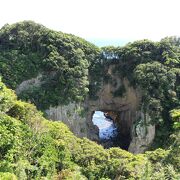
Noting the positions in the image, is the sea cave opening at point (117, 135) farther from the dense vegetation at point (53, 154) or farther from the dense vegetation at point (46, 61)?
the dense vegetation at point (53, 154)

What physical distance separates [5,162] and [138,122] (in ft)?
72.2

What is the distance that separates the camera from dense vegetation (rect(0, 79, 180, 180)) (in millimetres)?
27747

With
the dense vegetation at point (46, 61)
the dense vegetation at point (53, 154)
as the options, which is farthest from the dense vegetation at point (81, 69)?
the dense vegetation at point (53, 154)

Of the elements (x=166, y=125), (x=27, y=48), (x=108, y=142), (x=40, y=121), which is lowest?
(x=108, y=142)

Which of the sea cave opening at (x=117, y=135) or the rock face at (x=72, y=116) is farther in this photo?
the sea cave opening at (x=117, y=135)

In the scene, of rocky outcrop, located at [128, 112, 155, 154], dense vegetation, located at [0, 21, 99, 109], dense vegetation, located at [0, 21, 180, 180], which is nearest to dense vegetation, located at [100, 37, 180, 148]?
dense vegetation, located at [0, 21, 180, 180]

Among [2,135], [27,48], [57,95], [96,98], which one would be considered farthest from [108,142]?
[2,135]

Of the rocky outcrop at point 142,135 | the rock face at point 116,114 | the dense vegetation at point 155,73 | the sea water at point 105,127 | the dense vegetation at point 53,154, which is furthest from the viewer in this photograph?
the sea water at point 105,127

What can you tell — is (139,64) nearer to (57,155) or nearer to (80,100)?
(80,100)

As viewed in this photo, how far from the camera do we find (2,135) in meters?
27.4

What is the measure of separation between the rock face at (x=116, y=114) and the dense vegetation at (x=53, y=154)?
40.8 ft

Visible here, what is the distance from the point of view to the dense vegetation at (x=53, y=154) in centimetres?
2775

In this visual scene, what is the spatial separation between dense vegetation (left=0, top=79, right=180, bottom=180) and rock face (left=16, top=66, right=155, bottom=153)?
1245cm

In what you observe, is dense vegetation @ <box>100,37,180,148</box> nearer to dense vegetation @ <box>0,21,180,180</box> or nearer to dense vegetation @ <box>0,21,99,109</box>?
dense vegetation @ <box>0,21,180,180</box>
